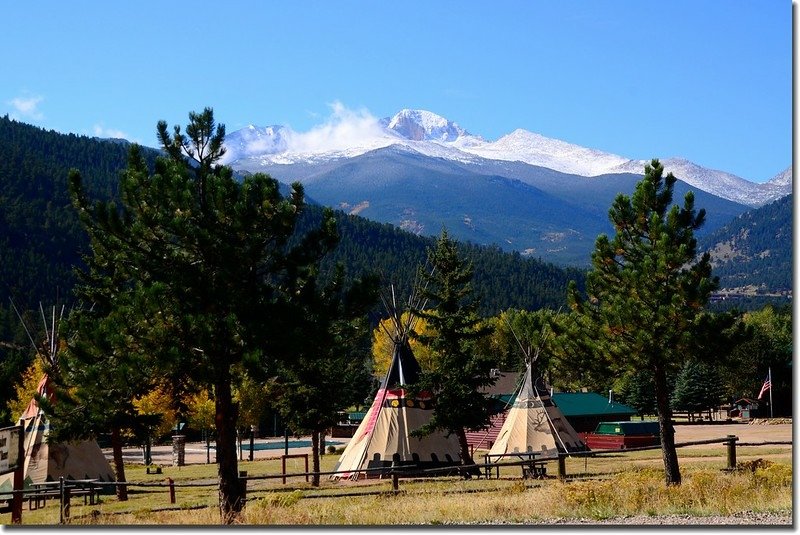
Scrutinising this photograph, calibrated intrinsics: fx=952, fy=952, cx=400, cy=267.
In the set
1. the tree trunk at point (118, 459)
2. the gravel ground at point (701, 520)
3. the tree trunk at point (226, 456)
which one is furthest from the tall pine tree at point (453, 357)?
the gravel ground at point (701, 520)

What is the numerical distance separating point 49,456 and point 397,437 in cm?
1157

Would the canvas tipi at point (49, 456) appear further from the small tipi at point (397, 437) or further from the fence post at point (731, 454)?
the fence post at point (731, 454)

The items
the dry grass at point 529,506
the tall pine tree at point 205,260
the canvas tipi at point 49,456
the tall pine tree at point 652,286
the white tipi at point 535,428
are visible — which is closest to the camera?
the dry grass at point 529,506

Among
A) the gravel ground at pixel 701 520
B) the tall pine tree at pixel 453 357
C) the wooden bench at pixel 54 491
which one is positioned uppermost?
the tall pine tree at pixel 453 357

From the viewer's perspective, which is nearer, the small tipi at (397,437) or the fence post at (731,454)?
the fence post at (731,454)

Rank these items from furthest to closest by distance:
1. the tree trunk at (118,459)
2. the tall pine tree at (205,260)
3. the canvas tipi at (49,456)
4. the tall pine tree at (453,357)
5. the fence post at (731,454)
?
the tall pine tree at (453,357)
the canvas tipi at (49,456)
the tree trunk at (118,459)
the fence post at (731,454)
the tall pine tree at (205,260)

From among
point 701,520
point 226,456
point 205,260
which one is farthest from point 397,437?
point 701,520

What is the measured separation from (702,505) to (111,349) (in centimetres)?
1122

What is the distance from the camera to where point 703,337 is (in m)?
22.0

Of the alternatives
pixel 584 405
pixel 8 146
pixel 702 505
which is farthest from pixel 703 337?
pixel 8 146

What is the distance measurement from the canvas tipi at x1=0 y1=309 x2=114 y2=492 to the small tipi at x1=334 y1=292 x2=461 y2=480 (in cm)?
851

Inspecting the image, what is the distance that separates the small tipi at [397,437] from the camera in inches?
1281

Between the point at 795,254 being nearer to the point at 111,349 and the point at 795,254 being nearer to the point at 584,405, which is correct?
the point at 111,349

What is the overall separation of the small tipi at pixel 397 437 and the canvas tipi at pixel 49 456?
27.9ft
